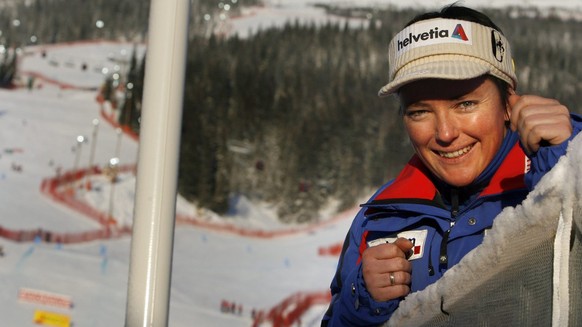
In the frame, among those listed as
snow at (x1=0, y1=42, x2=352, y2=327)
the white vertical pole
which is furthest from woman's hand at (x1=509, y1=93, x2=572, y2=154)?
snow at (x1=0, y1=42, x2=352, y2=327)

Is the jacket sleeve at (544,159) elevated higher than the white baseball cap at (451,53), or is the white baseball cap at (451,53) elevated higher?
the white baseball cap at (451,53)

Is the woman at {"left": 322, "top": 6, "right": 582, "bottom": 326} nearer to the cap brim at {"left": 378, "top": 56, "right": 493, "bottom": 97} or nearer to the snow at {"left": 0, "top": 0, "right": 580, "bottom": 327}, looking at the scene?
the cap brim at {"left": 378, "top": 56, "right": 493, "bottom": 97}

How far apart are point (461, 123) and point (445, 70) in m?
0.06

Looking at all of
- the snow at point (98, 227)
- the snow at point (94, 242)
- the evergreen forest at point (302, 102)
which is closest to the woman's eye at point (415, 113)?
the snow at point (98, 227)

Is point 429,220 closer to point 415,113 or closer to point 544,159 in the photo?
point 415,113

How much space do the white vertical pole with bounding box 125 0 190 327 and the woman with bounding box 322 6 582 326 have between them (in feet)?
0.64

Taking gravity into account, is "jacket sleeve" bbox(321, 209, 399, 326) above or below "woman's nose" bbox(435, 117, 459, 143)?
below

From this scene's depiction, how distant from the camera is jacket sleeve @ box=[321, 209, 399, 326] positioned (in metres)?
0.92

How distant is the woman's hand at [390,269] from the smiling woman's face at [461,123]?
110 mm

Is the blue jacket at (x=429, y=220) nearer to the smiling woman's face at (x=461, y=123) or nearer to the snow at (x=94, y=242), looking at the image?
the smiling woman's face at (x=461, y=123)

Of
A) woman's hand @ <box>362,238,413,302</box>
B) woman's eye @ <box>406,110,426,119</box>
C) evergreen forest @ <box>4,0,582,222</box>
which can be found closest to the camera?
woman's hand @ <box>362,238,413,302</box>

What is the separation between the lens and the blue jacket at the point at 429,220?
2.94ft

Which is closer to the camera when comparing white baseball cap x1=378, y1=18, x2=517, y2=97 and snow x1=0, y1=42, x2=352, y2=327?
white baseball cap x1=378, y1=18, x2=517, y2=97

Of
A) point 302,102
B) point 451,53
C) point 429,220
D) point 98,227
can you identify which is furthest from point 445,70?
point 302,102
